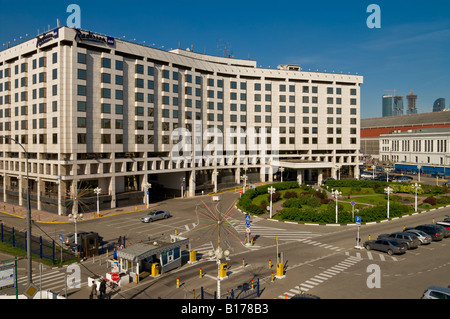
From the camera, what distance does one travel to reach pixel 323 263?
97.1 feet

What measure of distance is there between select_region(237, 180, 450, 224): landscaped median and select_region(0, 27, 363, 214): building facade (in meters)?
15.6

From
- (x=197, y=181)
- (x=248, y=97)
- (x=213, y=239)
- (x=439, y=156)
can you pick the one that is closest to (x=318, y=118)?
(x=248, y=97)

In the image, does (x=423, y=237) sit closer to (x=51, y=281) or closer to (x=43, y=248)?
(x=51, y=281)

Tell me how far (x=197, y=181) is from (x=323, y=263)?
52669 millimetres

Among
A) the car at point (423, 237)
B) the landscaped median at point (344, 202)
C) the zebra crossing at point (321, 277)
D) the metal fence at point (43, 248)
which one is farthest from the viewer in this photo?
the landscaped median at point (344, 202)

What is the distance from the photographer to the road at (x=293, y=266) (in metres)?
24.0

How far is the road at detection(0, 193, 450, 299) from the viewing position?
24016 millimetres

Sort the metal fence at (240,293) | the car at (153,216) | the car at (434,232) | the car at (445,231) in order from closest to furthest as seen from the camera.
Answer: the metal fence at (240,293), the car at (434,232), the car at (445,231), the car at (153,216)

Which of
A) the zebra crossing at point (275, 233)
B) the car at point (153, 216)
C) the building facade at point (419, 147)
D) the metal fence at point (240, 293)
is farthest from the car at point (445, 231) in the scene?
the building facade at point (419, 147)

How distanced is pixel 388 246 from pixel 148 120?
4804cm

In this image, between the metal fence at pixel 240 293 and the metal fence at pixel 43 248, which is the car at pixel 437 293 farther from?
the metal fence at pixel 43 248

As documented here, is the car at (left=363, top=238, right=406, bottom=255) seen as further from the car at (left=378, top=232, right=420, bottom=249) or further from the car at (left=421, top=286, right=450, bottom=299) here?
the car at (left=421, top=286, right=450, bottom=299)

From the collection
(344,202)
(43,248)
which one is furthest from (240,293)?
(344,202)

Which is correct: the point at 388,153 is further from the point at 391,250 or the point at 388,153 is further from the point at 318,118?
the point at 391,250
